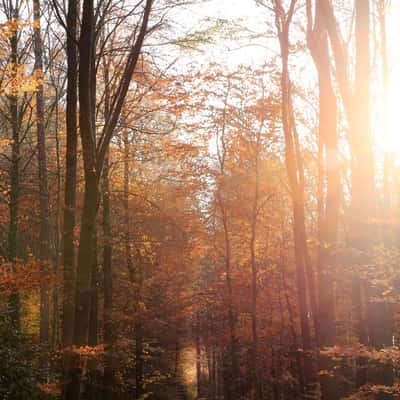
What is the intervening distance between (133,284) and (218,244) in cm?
515

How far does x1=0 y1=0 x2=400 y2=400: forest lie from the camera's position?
28.7 ft

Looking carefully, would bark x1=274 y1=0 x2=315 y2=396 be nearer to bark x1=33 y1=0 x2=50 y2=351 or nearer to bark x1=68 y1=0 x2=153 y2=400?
bark x1=68 y1=0 x2=153 y2=400

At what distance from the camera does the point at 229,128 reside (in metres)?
19.8

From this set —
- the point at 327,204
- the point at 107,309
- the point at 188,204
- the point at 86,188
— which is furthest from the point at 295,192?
the point at 188,204

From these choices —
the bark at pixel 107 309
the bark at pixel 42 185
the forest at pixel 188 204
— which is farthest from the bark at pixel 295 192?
the bark at pixel 42 185

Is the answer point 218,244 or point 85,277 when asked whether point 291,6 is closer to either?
point 85,277

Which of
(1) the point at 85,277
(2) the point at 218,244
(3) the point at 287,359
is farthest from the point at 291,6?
(3) the point at 287,359

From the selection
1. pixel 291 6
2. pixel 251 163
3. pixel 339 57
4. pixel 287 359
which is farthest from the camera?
pixel 287 359

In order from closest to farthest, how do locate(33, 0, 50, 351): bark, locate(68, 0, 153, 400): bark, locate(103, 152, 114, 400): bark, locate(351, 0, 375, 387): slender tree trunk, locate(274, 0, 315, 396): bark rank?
locate(68, 0, 153, 400): bark, locate(351, 0, 375, 387): slender tree trunk, locate(274, 0, 315, 396): bark, locate(33, 0, 50, 351): bark, locate(103, 152, 114, 400): bark

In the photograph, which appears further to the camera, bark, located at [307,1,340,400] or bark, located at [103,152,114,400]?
bark, located at [103,152,114,400]

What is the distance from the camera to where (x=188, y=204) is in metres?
27.3

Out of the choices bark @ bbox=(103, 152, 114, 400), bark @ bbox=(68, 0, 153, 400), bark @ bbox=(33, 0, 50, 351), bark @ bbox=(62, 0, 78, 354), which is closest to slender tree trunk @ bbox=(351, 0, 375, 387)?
bark @ bbox=(68, 0, 153, 400)

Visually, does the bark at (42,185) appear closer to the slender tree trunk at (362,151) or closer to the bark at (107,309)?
the bark at (107,309)

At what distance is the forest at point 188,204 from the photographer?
876 centimetres
